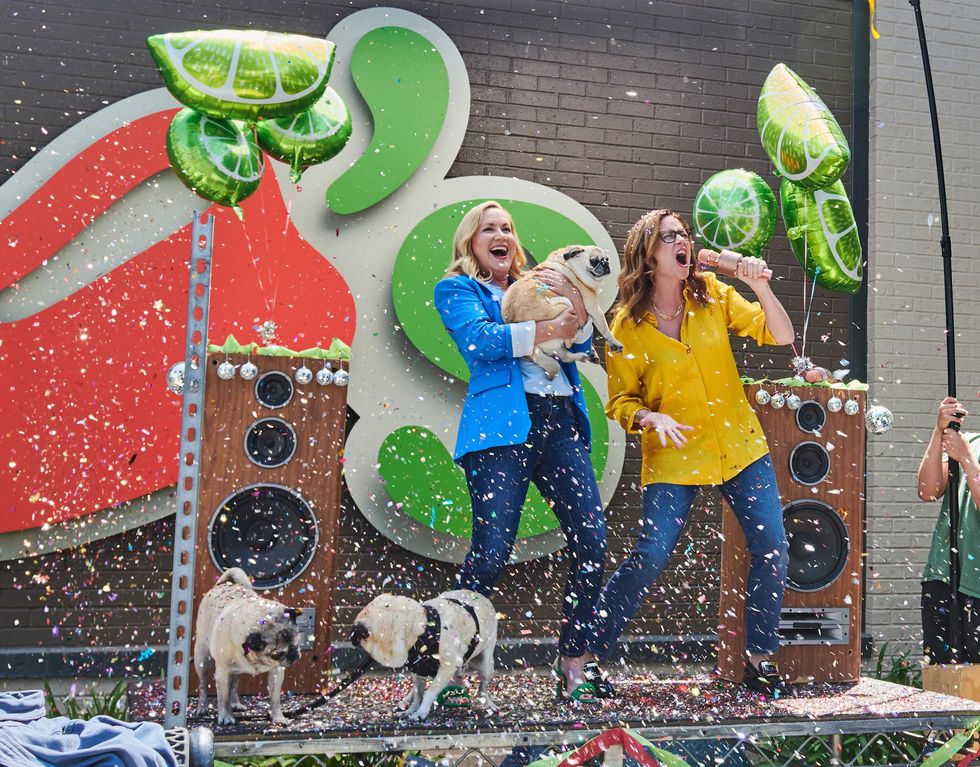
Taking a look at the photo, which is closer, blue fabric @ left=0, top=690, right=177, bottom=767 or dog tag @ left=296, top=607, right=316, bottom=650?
blue fabric @ left=0, top=690, right=177, bottom=767

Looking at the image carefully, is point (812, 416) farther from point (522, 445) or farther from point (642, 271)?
point (522, 445)

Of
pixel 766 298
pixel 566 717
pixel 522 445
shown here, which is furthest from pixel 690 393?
pixel 566 717

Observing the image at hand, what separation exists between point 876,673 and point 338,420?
268cm

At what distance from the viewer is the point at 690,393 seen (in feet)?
9.18

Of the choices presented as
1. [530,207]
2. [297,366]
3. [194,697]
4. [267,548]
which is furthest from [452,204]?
[194,697]

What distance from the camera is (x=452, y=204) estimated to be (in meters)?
3.97

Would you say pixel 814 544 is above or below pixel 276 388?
below

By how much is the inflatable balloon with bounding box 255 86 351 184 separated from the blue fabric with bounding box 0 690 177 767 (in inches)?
67.5

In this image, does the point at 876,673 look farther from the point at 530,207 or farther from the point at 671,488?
the point at 530,207

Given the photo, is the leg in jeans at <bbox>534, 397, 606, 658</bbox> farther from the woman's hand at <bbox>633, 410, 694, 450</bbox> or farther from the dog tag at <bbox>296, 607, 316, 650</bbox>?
the dog tag at <bbox>296, 607, 316, 650</bbox>

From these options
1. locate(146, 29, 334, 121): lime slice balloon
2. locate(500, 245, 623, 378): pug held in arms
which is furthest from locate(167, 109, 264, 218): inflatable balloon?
locate(500, 245, 623, 378): pug held in arms

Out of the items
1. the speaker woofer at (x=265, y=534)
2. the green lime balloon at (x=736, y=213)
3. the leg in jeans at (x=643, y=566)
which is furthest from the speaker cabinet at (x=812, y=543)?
the speaker woofer at (x=265, y=534)

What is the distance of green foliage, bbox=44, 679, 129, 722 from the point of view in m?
3.12

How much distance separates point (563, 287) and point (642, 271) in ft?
1.17
